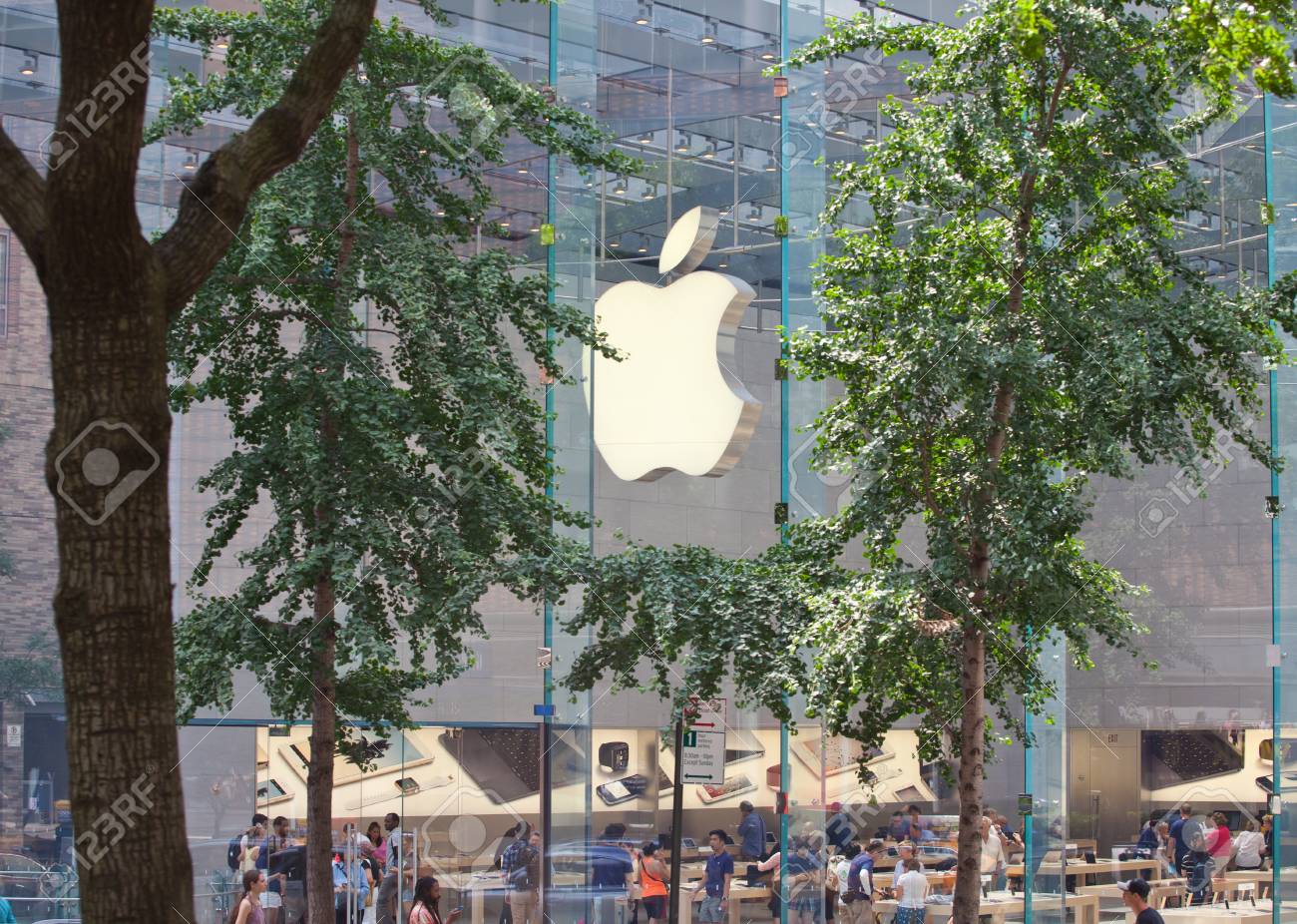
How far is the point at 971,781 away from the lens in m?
11.7

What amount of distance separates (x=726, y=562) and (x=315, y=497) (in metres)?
3.36

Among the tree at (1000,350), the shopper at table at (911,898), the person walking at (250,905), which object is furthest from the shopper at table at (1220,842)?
the person walking at (250,905)

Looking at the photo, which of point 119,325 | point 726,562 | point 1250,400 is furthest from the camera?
point 726,562

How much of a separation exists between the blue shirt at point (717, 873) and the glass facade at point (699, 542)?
0.30 meters

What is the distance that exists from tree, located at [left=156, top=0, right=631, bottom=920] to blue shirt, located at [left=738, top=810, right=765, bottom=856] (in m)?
4.64

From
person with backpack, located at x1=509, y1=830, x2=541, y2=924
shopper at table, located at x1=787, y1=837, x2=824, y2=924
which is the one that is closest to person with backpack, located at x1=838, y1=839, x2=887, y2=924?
shopper at table, located at x1=787, y1=837, x2=824, y2=924

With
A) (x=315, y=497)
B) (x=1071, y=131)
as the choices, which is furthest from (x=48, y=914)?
(x=1071, y=131)

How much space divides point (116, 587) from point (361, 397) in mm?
7438

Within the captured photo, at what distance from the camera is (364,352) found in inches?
522

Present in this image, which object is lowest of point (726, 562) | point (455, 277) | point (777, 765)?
point (777, 765)

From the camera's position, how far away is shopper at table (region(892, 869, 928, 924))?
15930 mm

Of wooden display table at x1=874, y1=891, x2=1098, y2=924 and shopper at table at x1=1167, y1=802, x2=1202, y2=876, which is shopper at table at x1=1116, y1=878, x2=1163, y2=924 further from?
shopper at table at x1=1167, y1=802, x2=1202, y2=876

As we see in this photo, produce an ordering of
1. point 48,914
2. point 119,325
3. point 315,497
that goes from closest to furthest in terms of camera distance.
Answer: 1. point 119,325
2. point 315,497
3. point 48,914

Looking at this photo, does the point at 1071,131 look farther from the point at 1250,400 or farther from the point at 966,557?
the point at 966,557
